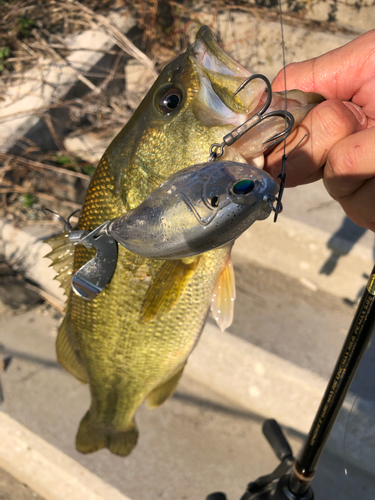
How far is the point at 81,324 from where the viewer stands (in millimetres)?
1209

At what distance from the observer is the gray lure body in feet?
1.88

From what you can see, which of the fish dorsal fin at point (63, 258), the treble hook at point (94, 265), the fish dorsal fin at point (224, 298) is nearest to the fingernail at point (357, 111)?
the fish dorsal fin at point (224, 298)

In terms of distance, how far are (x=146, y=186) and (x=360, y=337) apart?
0.66m

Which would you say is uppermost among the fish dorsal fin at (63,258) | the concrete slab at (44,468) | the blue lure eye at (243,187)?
the blue lure eye at (243,187)

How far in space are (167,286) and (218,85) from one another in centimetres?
53

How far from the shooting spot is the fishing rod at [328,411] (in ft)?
2.98

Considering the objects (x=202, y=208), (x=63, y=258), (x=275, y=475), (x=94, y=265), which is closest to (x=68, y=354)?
(x=63, y=258)

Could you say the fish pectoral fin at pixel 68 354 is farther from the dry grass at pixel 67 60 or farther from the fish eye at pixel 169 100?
the dry grass at pixel 67 60

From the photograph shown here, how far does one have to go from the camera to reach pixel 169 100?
36.9 inches

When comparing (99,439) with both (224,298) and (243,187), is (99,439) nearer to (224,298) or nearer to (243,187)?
(224,298)

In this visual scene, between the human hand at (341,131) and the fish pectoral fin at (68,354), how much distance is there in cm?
→ 90

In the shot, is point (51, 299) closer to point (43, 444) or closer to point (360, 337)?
point (43, 444)

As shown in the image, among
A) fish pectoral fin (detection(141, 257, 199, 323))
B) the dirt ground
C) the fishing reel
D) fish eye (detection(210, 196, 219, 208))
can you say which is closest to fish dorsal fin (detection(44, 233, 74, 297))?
fish pectoral fin (detection(141, 257, 199, 323))

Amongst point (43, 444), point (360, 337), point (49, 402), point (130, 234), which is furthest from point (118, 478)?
point (130, 234)
